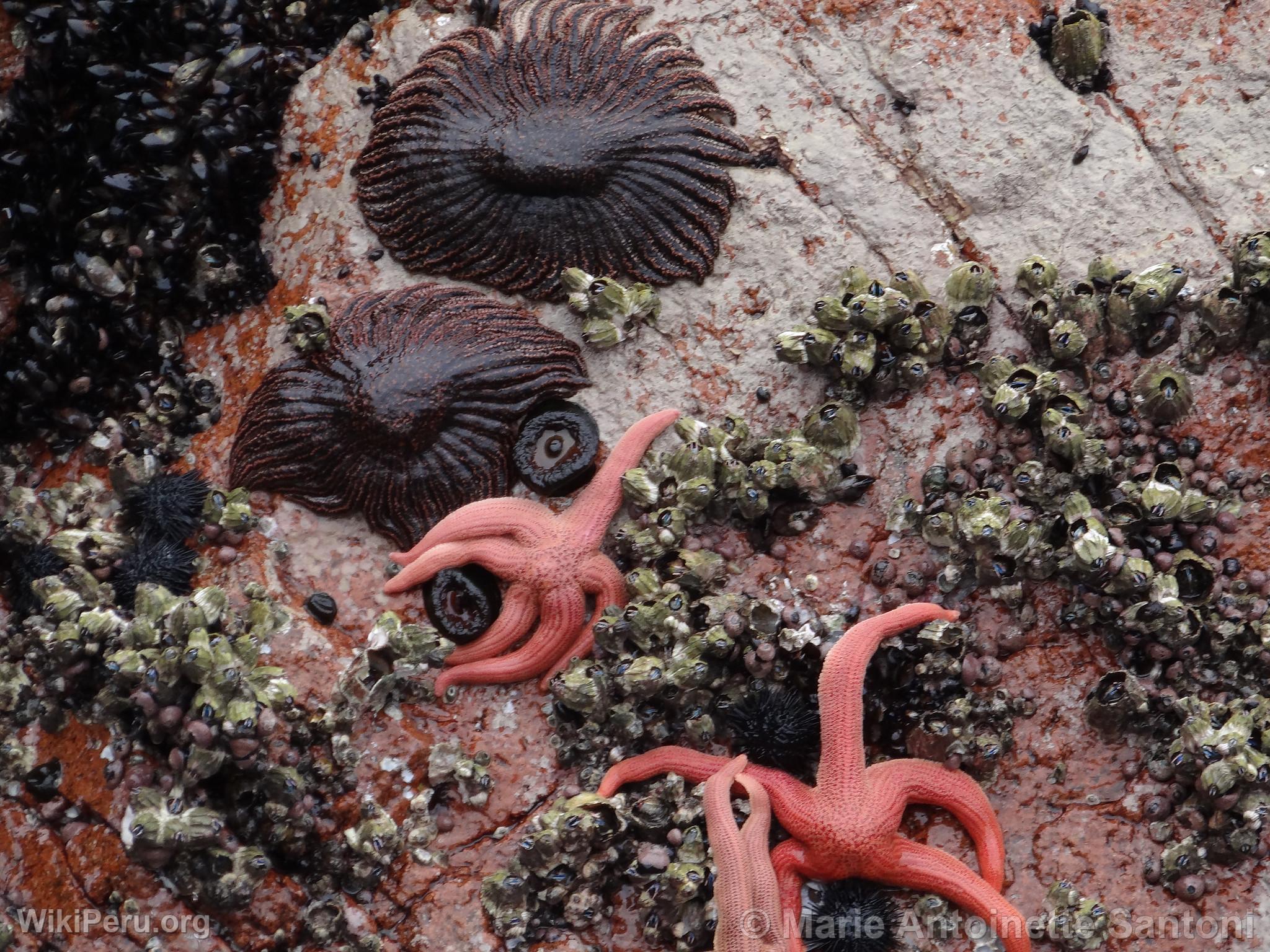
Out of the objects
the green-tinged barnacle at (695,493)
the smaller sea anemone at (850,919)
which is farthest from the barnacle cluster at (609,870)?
the green-tinged barnacle at (695,493)

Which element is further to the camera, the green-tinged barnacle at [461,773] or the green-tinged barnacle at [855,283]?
the green-tinged barnacle at [855,283]

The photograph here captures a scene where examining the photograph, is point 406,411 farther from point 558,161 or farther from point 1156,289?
point 1156,289

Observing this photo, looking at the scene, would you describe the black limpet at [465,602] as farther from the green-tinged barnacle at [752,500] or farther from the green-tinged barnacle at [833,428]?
the green-tinged barnacle at [833,428]

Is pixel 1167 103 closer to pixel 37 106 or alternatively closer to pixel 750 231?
pixel 750 231

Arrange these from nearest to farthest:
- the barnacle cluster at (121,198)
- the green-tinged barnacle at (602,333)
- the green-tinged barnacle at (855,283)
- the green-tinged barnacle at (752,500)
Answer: the green-tinged barnacle at (752,500) → the green-tinged barnacle at (855,283) → the green-tinged barnacle at (602,333) → the barnacle cluster at (121,198)

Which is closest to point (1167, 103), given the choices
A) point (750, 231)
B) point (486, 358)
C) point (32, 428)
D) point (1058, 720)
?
point (750, 231)
